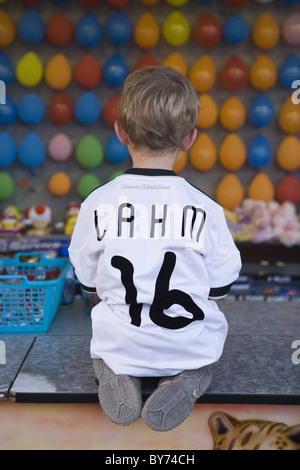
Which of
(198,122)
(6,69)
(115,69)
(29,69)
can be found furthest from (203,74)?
(6,69)

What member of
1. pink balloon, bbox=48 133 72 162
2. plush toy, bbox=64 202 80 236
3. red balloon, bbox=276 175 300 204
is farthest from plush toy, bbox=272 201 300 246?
pink balloon, bbox=48 133 72 162

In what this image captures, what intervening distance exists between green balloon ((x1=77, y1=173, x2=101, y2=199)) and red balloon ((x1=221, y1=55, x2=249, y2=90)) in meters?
0.98

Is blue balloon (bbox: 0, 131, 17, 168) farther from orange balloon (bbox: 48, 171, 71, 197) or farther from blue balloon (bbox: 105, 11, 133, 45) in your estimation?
blue balloon (bbox: 105, 11, 133, 45)

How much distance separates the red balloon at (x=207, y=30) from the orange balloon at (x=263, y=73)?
28 cm

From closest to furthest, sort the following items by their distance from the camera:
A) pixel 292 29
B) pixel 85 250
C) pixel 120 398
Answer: pixel 120 398 → pixel 85 250 → pixel 292 29

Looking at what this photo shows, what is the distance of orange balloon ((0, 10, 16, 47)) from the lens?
2.82 meters

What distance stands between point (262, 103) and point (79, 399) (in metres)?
2.32

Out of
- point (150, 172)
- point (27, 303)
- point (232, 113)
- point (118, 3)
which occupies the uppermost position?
point (118, 3)

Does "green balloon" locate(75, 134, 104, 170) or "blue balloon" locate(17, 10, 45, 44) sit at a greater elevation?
"blue balloon" locate(17, 10, 45, 44)

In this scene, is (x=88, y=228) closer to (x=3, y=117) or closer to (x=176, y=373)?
(x=176, y=373)

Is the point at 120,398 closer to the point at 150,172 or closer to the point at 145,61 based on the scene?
the point at 150,172

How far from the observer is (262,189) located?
3.12 meters

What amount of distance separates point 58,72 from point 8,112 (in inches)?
14.5

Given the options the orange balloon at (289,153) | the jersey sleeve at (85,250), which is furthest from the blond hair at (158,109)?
the orange balloon at (289,153)
